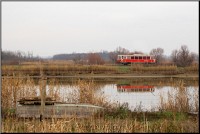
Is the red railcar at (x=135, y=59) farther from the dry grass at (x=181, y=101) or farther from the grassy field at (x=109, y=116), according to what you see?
the dry grass at (x=181, y=101)

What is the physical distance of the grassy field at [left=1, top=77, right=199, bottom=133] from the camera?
7740mm

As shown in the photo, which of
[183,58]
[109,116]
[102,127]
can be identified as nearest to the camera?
[102,127]

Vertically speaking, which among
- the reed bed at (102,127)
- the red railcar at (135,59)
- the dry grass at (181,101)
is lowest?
the reed bed at (102,127)

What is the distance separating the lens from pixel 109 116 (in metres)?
10.1

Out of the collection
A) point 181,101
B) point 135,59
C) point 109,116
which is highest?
point 135,59

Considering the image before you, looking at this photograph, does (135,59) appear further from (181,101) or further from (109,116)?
(109,116)

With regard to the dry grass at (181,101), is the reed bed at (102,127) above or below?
below

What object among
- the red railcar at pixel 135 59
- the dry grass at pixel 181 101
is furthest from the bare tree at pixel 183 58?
the dry grass at pixel 181 101

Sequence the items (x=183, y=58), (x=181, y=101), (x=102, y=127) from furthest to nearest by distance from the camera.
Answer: (x=183, y=58) → (x=181, y=101) → (x=102, y=127)

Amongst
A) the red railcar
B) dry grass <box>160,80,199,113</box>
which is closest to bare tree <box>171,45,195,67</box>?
the red railcar

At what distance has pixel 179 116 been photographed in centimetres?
995

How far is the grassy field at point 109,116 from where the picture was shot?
7740 mm

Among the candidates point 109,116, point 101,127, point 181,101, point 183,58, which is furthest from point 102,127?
point 183,58

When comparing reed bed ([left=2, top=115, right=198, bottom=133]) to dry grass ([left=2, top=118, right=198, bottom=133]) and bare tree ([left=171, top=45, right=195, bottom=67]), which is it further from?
bare tree ([left=171, top=45, right=195, bottom=67])
